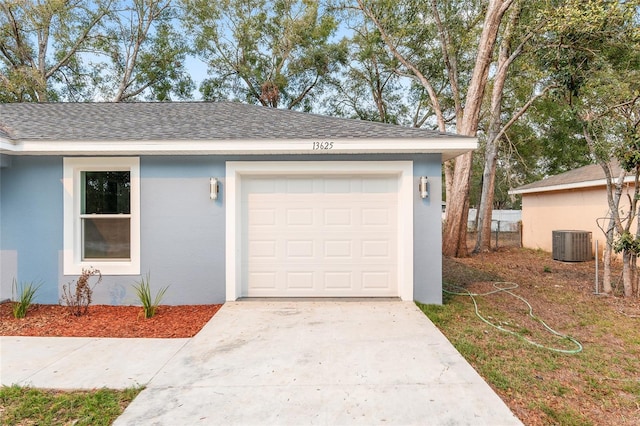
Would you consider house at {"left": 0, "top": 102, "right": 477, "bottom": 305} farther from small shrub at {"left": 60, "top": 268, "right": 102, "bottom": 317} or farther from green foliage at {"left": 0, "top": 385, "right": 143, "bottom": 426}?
green foliage at {"left": 0, "top": 385, "right": 143, "bottom": 426}

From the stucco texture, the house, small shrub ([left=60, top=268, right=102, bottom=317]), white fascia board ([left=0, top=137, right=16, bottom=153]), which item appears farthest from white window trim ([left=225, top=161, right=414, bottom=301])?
the stucco texture

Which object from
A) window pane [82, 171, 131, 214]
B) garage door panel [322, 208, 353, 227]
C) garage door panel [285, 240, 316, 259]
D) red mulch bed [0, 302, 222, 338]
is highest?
window pane [82, 171, 131, 214]

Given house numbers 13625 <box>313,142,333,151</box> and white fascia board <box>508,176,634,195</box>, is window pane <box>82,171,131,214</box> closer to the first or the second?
house numbers 13625 <box>313,142,333,151</box>

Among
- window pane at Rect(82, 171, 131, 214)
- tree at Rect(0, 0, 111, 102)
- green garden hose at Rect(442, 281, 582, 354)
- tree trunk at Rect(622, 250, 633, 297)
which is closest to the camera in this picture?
green garden hose at Rect(442, 281, 582, 354)

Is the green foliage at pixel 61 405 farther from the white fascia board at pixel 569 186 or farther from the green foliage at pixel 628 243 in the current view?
the white fascia board at pixel 569 186

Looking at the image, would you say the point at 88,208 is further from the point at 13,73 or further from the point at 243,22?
the point at 243,22

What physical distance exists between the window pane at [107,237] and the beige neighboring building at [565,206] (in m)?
11.6

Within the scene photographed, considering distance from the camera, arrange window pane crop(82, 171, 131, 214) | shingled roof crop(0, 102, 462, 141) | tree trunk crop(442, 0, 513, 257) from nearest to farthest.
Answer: shingled roof crop(0, 102, 462, 141)
window pane crop(82, 171, 131, 214)
tree trunk crop(442, 0, 513, 257)

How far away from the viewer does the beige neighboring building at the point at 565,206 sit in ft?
35.9

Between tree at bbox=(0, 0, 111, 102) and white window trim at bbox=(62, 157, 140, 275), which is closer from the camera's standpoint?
white window trim at bbox=(62, 157, 140, 275)

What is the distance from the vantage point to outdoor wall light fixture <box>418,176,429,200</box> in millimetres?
5430

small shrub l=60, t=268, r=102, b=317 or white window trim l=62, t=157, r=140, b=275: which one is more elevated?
white window trim l=62, t=157, r=140, b=275

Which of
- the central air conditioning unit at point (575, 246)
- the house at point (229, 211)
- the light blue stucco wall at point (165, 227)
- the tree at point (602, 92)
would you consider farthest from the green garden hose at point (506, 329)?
the central air conditioning unit at point (575, 246)

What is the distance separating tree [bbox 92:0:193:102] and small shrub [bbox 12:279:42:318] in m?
15.8
